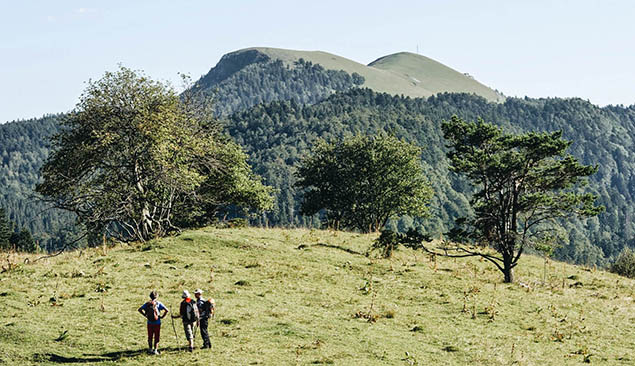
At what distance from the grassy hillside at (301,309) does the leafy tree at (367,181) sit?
1973 centimetres

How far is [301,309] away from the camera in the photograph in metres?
25.3

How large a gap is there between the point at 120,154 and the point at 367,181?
30.4 m

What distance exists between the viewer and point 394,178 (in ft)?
193

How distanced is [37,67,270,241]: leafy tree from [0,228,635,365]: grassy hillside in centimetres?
428

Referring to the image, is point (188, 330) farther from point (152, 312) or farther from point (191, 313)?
point (152, 312)

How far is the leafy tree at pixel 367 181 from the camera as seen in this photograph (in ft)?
193

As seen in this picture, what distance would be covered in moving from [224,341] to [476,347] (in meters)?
10.0

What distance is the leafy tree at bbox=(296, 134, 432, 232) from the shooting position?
58719mm

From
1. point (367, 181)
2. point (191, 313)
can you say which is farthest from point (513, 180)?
point (367, 181)

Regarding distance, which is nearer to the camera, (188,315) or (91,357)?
(91,357)

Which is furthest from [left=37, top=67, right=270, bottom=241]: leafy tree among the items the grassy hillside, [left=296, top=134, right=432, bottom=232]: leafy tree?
[left=296, top=134, right=432, bottom=232]: leafy tree

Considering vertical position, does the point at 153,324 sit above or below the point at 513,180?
below

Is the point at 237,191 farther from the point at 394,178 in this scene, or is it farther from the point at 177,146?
the point at 394,178

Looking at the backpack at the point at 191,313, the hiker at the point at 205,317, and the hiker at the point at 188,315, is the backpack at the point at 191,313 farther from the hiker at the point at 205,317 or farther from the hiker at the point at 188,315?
the hiker at the point at 205,317
